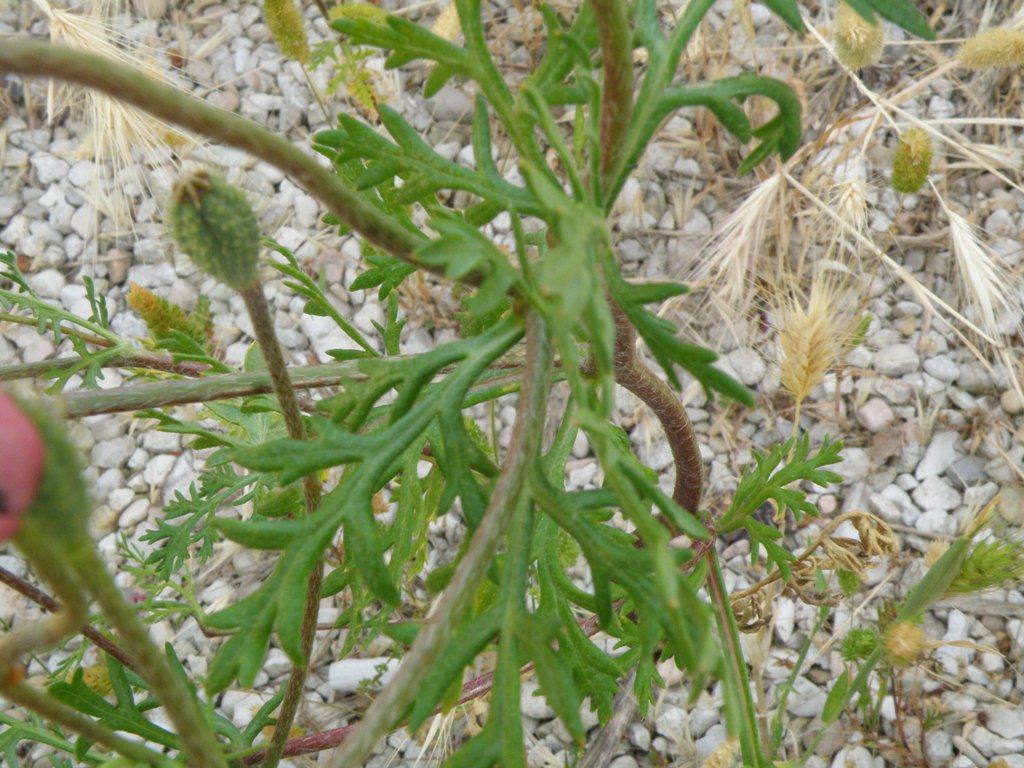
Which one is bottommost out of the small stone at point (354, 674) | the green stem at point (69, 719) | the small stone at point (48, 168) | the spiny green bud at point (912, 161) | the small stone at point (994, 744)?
the small stone at point (994, 744)

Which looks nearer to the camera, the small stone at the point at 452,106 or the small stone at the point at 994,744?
the small stone at the point at 994,744

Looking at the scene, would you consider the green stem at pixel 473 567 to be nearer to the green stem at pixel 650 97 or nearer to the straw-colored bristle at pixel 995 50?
the green stem at pixel 650 97

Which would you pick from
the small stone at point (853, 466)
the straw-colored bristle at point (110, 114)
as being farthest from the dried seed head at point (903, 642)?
the straw-colored bristle at point (110, 114)

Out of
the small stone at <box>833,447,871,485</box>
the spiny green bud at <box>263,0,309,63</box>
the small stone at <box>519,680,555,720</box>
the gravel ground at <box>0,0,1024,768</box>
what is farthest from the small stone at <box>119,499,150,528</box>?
the small stone at <box>833,447,871,485</box>

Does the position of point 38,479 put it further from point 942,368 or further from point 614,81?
point 942,368

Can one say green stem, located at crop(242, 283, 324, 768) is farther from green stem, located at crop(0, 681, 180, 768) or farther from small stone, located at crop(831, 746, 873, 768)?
small stone, located at crop(831, 746, 873, 768)

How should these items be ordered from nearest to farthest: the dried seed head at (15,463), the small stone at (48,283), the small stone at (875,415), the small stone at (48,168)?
the dried seed head at (15,463) < the small stone at (875,415) < the small stone at (48,283) < the small stone at (48,168)

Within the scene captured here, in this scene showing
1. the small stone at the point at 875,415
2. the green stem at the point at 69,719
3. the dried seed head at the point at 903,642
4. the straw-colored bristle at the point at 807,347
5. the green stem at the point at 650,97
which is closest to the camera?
the green stem at the point at 69,719
